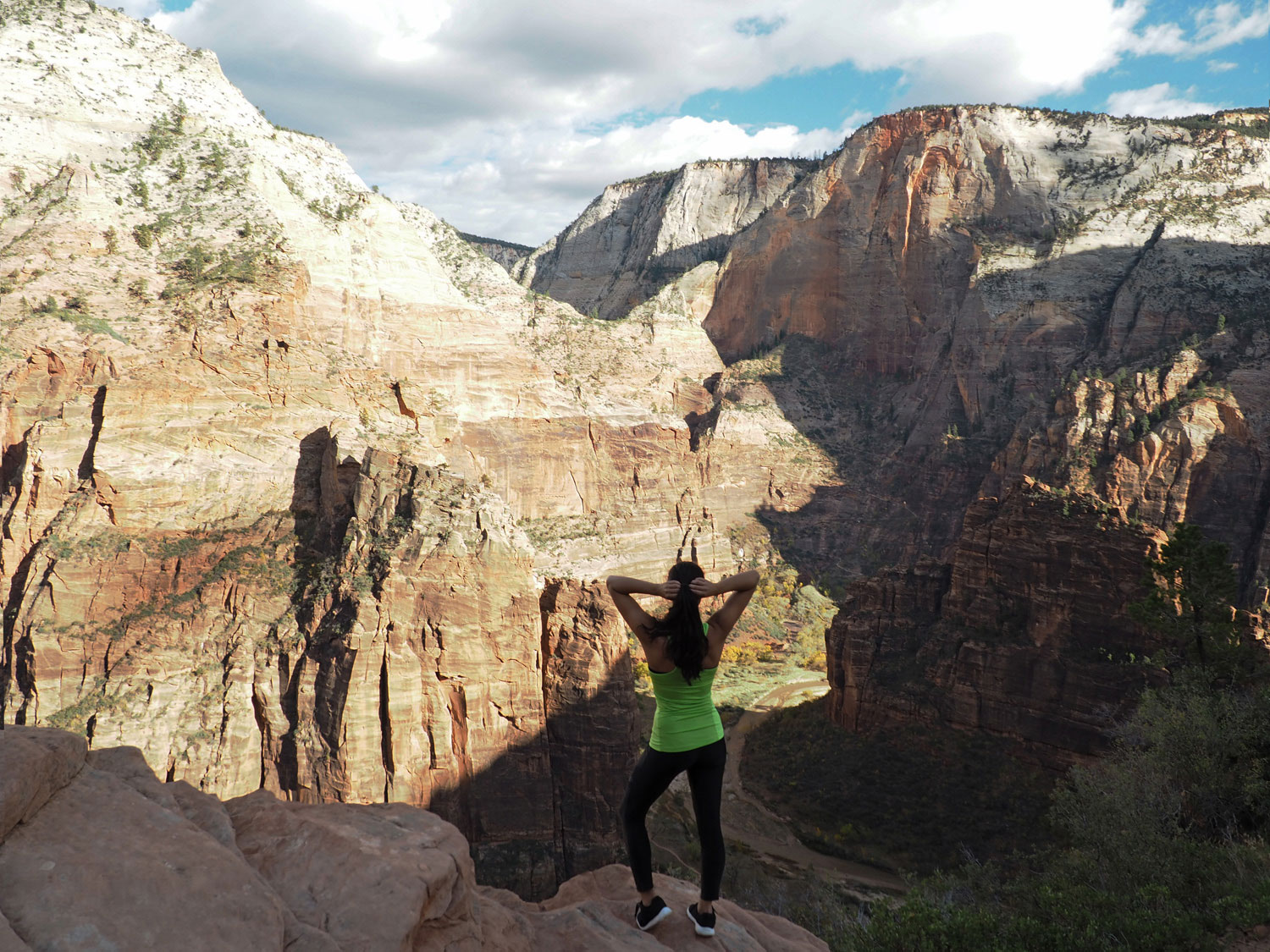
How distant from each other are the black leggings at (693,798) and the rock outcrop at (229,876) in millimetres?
793

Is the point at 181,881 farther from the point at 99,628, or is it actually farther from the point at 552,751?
the point at 99,628

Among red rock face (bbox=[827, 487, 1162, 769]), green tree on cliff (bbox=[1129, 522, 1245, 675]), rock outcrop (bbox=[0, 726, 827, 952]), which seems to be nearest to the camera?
rock outcrop (bbox=[0, 726, 827, 952])

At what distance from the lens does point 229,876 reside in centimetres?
618

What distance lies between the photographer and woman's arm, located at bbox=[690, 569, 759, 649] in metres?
8.05

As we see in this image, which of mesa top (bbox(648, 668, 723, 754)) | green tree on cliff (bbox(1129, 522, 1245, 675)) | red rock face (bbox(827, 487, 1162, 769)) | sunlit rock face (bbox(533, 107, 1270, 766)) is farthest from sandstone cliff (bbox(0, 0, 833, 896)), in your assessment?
mesa top (bbox(648, 668, 723, 754))

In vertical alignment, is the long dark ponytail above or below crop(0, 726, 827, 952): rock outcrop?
above

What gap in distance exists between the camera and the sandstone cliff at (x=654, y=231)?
136 metres

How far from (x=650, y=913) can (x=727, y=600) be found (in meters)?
3.69

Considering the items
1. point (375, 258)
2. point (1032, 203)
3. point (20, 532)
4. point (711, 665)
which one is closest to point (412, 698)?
point (20, 532)

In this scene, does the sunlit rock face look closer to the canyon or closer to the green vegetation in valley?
the canyon

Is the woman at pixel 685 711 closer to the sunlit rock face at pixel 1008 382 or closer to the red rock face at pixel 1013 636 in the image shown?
Result: the red rock face at pixel 1013 636

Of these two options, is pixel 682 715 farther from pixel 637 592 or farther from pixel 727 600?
pixel 637 592

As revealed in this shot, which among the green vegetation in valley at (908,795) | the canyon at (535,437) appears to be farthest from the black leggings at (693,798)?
the green vegetation in valley at (908,795)

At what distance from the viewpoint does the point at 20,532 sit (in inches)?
1332
